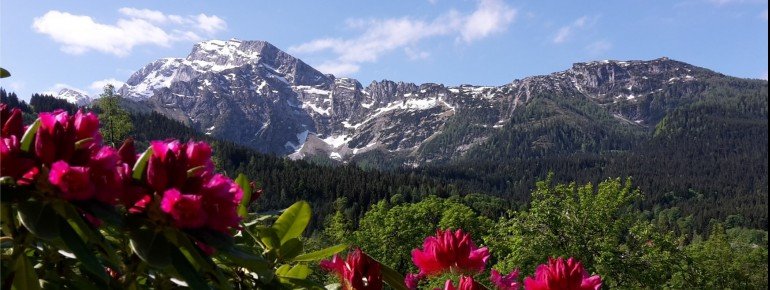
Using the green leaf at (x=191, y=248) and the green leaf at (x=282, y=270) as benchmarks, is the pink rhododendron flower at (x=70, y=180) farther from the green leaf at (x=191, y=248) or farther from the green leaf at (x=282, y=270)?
the green leaf at (x=282, y=270)

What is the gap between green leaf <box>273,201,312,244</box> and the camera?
1401 mm

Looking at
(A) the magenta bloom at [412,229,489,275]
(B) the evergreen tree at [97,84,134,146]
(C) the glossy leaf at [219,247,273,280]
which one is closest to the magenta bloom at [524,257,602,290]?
(A) the magenta bloom at [412,229,489,275]

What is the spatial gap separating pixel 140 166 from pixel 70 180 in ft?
0.51

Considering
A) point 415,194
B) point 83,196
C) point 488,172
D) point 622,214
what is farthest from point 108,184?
point 488,172

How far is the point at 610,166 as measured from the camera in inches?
7490

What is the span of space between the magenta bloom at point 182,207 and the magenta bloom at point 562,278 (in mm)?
1009

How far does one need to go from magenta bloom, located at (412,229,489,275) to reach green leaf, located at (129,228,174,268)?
116 centimetres

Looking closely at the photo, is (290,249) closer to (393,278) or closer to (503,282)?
(393,278)

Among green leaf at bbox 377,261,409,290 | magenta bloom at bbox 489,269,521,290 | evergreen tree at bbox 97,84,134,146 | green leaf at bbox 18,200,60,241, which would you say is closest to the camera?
green leaf at bbox 18,200,60,241

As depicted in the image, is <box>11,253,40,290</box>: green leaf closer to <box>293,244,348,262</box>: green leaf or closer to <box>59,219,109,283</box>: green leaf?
<box>59,219,109,283</box>: green leaf

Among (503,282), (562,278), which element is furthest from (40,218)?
(503,282)

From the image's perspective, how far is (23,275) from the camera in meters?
1.01

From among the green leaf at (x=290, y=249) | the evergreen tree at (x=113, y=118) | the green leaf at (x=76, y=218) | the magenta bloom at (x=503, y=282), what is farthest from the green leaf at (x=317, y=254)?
the evergreen tree at (x=113, y=118)

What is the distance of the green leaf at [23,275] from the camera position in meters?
1.01
